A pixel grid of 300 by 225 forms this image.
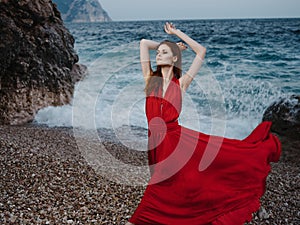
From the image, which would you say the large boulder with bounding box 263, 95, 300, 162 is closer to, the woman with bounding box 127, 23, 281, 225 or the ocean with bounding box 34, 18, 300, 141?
the ocean with bounding box 34, 18, 300, 141

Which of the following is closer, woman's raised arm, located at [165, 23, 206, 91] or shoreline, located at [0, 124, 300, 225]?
woman's raised arm, located at [165, 23, 206, 91]

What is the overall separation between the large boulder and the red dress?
13.6ft

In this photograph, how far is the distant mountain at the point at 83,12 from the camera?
8994cm

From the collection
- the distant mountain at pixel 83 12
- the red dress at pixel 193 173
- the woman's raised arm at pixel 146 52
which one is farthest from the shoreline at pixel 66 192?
the distant mountain at pixel 83 12

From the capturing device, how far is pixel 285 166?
19.4 ft

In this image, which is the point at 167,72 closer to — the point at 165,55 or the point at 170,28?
the point at 165,55

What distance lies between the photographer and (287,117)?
6.99 m

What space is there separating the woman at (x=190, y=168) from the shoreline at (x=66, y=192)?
93 cm

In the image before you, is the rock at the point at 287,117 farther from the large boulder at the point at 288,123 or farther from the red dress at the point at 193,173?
the red dress at the point at 193,173

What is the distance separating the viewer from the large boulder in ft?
21.6

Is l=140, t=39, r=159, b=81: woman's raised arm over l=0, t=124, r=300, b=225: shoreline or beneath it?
over

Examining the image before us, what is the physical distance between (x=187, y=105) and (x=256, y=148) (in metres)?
7.73

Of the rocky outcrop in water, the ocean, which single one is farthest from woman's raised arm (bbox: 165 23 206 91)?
the rocky outcrop in water

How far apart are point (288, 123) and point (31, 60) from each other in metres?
5.64
